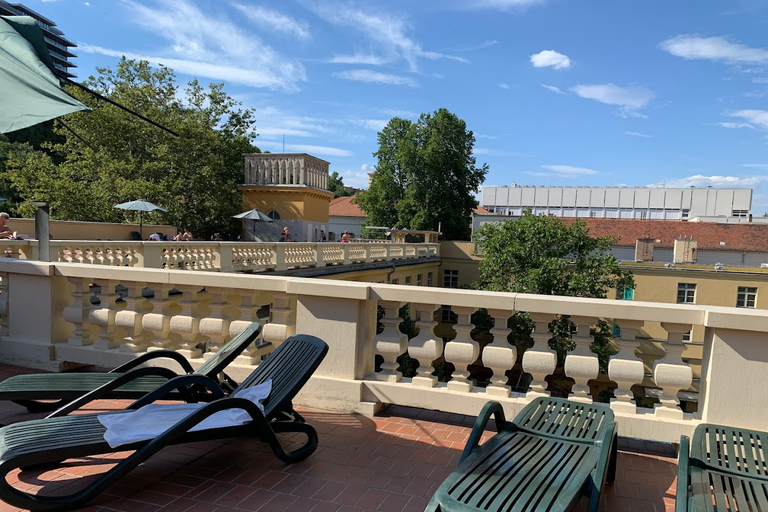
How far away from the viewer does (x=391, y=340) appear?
4266mm

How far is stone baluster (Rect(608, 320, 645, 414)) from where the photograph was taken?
146 inches

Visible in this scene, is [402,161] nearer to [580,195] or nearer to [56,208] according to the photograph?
[56,208]

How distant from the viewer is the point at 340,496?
297 cm

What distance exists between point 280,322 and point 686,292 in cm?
3785

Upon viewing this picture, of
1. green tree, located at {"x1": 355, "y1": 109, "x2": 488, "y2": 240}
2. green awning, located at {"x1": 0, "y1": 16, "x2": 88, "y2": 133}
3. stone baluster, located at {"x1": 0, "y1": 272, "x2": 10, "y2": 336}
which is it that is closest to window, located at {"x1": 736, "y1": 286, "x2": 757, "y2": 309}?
green tree, located at {"x1": 355, "y1": 109, "x2": 488, "y2": 240}

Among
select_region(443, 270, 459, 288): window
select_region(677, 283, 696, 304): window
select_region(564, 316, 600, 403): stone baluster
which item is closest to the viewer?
select_region(564, 316, 600, 403): stone baluster

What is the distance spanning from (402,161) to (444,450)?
153 feet

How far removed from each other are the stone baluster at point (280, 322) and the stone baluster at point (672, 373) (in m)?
2.95

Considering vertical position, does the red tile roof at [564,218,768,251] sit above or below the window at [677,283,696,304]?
above

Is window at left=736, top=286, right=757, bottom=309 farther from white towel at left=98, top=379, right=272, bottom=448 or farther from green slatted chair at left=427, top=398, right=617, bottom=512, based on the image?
white towel at left=98, top=379, right=272, bottom=448

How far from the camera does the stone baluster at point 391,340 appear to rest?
424cm

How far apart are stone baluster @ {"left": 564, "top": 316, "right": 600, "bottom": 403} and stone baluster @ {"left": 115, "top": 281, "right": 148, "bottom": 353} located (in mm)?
3935

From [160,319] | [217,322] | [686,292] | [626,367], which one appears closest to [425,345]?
[626,367]

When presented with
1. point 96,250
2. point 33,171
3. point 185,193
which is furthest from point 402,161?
point 96,250
